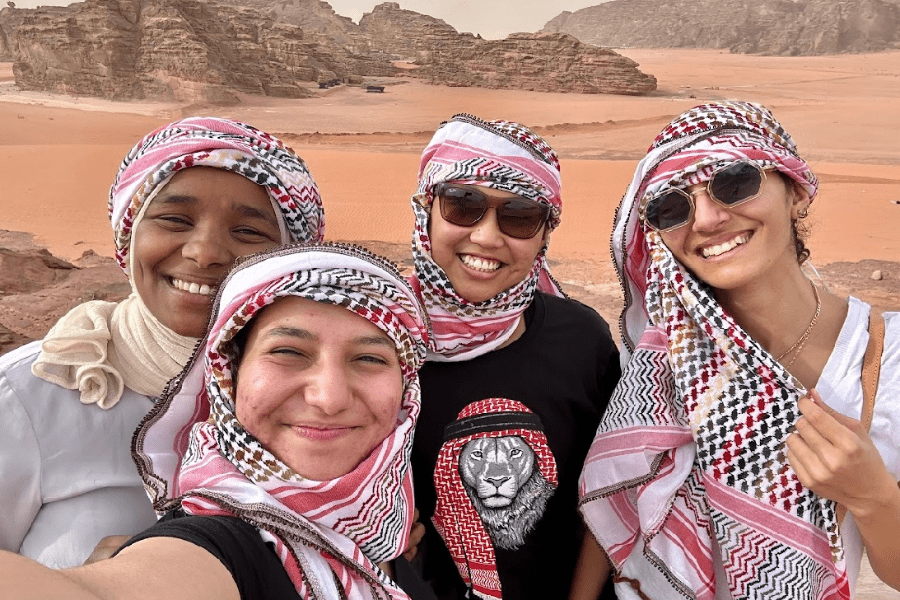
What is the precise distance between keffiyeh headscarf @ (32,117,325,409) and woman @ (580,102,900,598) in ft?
3.83

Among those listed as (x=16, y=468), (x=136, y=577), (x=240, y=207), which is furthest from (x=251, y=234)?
(x=136, y=577)

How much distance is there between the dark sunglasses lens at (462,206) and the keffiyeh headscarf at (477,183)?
0.16ft

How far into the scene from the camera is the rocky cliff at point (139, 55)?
34406mm

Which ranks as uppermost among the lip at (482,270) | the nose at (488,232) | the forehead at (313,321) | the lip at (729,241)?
the lip at (729,241)

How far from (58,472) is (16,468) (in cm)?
10

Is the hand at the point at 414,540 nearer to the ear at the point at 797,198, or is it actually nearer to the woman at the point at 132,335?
the woman at the point at 132,335

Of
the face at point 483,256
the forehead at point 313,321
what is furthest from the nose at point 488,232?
the forehead at point 313,321

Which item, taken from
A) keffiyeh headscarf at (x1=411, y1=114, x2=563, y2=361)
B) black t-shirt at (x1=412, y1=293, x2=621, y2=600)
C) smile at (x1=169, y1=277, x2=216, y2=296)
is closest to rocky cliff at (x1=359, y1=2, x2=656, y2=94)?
A: keffiyeh headscarf at (x1=411, y1=114, x2=563, y2=361)

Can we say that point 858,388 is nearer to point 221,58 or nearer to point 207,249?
point 207,249

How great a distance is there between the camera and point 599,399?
2463 mm

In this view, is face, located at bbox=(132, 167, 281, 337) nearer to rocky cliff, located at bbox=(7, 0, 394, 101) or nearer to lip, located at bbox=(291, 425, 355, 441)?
lip, located at bbox=(291, 425, 355, 441)

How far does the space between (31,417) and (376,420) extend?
95 centimetres

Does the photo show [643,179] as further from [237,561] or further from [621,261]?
[237,561]

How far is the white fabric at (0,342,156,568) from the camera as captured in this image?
5.91 feet
